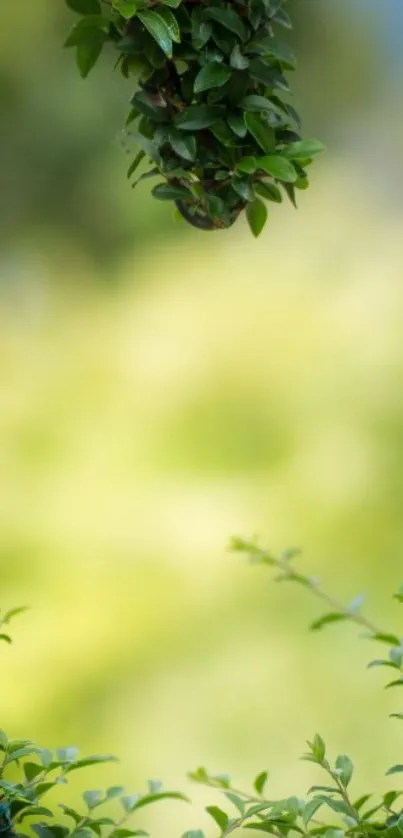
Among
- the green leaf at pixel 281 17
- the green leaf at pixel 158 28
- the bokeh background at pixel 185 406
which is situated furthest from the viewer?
the bokeh background at pixel 185 406

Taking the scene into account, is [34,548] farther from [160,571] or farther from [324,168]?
[324,168]

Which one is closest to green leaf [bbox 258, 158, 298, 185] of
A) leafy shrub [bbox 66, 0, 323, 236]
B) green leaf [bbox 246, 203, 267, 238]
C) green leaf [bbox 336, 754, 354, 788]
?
leafy shrub [bbox 66, 0, 323, 236]

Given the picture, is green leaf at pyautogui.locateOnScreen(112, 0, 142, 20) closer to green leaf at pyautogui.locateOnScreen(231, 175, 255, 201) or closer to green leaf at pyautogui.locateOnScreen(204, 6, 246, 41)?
green leaf at pyautogui.locateOnScreen(204, 6, 246, 41)

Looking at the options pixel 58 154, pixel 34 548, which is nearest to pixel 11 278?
pixel 58 154

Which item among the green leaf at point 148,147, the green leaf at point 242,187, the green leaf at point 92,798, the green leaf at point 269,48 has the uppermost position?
the green leaf at point 269,48

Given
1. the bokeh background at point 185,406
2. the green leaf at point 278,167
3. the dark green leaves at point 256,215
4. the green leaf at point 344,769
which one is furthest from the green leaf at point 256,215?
the bokeh background at point 185,406

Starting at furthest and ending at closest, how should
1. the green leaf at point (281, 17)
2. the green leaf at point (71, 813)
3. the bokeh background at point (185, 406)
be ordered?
the bokeh background at point (185, 406), the green leaf at point (281, 17), the green leaf at point (71, 813)

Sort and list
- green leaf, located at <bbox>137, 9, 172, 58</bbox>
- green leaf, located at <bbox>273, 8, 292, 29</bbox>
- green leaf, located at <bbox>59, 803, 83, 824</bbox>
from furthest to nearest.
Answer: green leaf, located at <bbox>273, 8, 292, 29</bbox>
green leaf, located at <bbox>137, 9, 172, 58</bbox>
green leaf, located at <bbox>59, 803, 83, 824</bbox>

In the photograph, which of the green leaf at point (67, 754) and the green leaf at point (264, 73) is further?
the green leaf at point (264, 73)

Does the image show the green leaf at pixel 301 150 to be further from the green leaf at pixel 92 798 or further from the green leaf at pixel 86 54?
the green leaf at pixel 92 798
